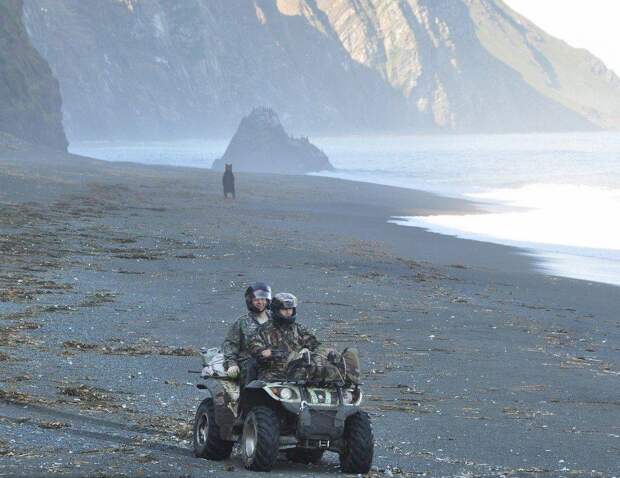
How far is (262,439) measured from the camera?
1092cm

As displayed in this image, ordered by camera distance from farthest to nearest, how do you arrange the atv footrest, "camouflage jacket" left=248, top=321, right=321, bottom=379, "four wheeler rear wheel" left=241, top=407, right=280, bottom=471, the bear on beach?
the bear on beach < "camouflage jacket" left=248, top=321, right=321, bottom=379 < the atv footrest < "four wheeler rear wheel" left=241, top=407, right=280, bottom=471

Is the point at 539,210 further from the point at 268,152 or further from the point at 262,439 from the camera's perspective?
the point at 262,439

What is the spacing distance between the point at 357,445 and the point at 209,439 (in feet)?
4.90

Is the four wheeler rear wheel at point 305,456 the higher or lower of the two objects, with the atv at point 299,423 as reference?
lower

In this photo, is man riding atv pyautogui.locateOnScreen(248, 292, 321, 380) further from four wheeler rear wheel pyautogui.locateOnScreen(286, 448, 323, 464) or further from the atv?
four wheeler rear wheel pyautogui.locateOnScreen(286, 448, 323, 464)

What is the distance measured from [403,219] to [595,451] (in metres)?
39.0

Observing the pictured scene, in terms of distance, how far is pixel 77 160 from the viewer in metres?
87.0

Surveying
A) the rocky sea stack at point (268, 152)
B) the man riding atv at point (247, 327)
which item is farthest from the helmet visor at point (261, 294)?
the rocky sea stack at point (268, 152)

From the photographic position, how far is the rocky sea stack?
10969cm

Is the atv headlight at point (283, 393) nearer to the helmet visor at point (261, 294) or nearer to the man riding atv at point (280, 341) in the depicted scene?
the man riding atv at point (280, 341)

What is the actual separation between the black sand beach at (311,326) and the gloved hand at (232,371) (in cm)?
84

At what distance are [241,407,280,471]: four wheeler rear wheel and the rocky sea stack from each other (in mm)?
97129

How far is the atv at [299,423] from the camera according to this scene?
35.9 feet

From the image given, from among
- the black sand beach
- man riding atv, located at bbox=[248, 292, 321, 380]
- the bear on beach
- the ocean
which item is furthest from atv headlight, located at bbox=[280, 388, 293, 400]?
the bear on beach
